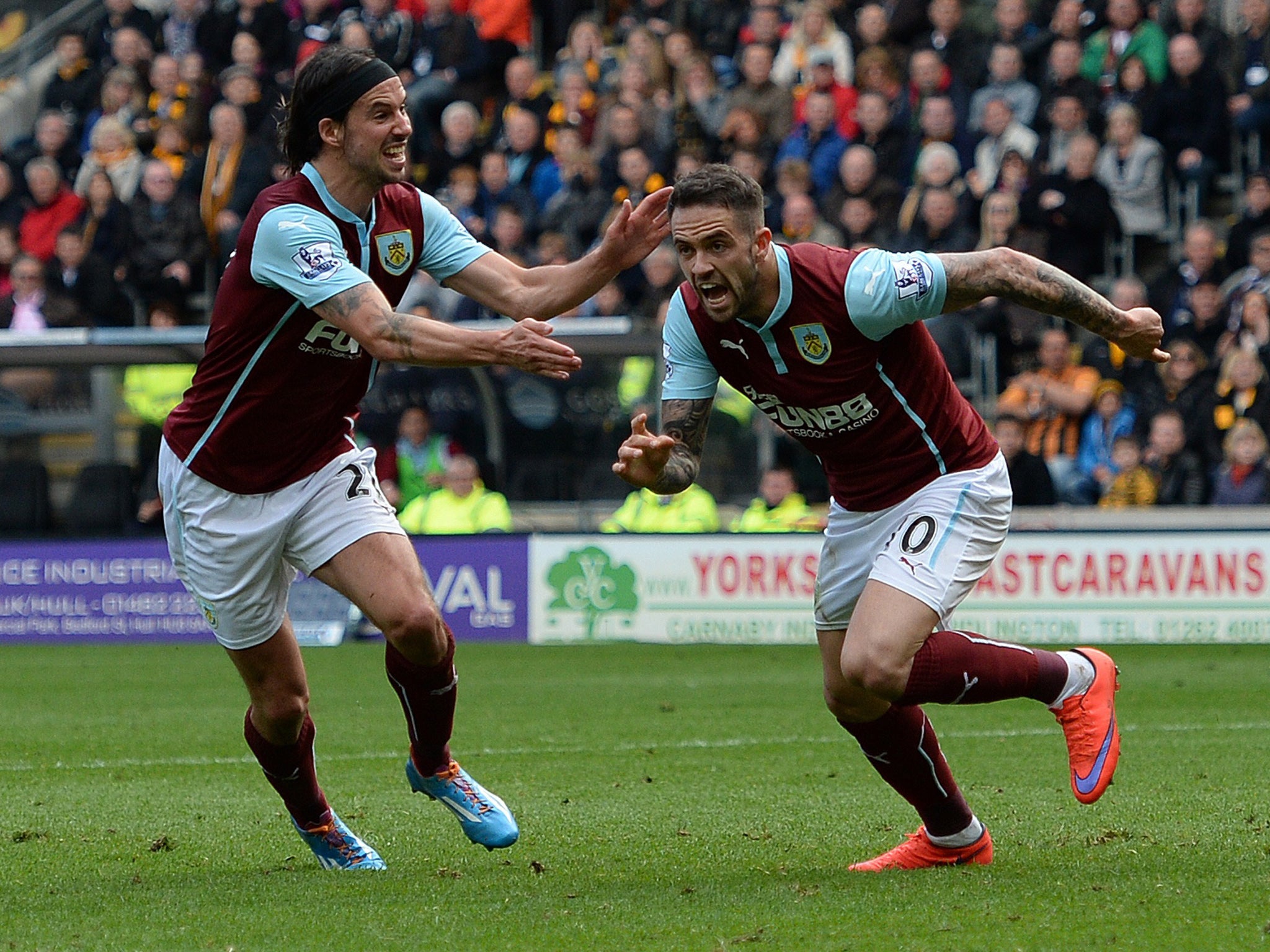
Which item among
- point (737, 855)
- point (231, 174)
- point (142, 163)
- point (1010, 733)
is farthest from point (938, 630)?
point (142, 163)

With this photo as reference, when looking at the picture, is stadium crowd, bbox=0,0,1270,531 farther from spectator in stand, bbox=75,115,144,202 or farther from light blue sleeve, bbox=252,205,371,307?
light blue sleeve, bbox=252,205,371,307

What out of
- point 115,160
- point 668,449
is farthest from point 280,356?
point 115,160

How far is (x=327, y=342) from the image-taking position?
5.66 m

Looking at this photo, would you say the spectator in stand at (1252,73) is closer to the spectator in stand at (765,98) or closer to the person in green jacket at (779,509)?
the spectator in stand at (765,98)

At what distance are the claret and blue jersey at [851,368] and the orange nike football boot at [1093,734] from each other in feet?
2.56

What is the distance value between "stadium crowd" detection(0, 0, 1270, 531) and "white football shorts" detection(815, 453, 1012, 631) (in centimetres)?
882

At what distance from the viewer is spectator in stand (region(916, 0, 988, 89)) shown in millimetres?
17578

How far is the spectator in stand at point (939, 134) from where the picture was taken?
16812mm

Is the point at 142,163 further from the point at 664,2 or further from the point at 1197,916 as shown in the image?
the point at 1197,916

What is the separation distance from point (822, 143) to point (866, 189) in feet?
3.28

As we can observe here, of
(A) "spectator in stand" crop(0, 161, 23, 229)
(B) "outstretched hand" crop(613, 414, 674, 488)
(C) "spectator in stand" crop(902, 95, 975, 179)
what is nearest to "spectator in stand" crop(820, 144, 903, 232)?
(C) "spectator in stand" crop(902, 95, 975, 179)

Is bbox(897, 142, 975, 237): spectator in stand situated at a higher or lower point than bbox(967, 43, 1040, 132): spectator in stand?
lower

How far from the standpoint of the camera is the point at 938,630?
5613mm

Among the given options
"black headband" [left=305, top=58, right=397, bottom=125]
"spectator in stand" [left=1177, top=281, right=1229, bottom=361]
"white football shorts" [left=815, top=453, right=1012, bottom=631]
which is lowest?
"spectator in stand" [left=1177, top=281, right=1229, bottom=361]
